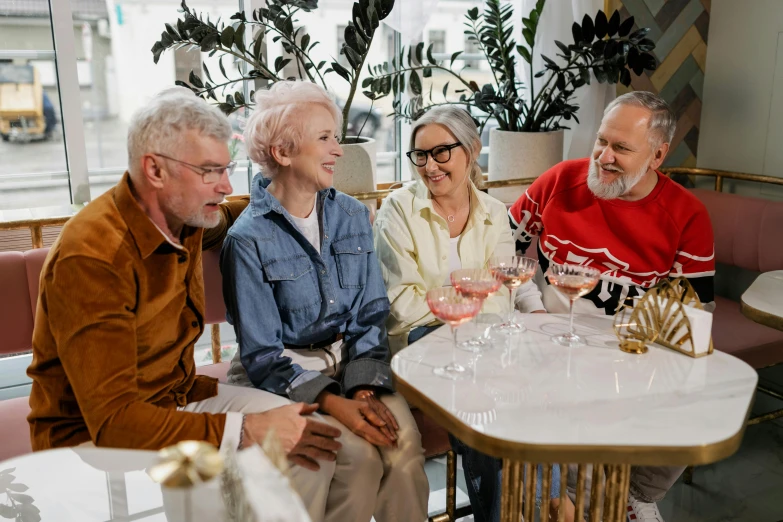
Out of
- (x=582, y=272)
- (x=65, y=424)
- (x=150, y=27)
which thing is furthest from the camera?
(x=150, y=27)

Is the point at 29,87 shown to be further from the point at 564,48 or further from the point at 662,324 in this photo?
the point at 662,324

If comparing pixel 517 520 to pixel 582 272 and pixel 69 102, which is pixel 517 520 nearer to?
pixel 582 272

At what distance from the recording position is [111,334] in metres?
1.62

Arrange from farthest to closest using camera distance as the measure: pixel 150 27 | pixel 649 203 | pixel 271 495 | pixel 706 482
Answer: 1. pixel 150 27
2. pixel 706 482
3. pixel 649 203
4. pixel 271 495

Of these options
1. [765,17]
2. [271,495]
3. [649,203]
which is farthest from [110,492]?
[765,17]

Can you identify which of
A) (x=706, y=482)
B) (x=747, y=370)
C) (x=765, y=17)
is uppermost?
(x=765, y=17)

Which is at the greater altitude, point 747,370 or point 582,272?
point 582,272

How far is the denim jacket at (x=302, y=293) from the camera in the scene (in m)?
2.03

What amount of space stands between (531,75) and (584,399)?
238 cm

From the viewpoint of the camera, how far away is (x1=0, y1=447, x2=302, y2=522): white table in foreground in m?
1.18

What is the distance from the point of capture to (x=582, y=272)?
6.23 ft

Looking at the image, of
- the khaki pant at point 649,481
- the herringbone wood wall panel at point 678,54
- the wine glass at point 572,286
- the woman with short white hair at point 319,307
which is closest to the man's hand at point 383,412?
the woman with short white hair at point 319,307

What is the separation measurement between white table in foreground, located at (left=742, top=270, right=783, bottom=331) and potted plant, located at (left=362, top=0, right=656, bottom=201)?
1299 millimetres

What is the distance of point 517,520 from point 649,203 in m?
1.25
